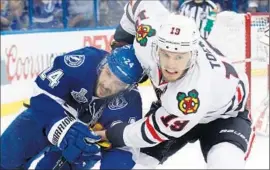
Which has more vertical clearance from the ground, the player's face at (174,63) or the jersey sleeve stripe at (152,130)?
the player's face at (174,63)

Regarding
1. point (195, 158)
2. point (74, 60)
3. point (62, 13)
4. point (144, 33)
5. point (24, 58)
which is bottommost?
point (195, 158)

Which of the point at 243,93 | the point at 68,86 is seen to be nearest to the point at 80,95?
the point at 68,86

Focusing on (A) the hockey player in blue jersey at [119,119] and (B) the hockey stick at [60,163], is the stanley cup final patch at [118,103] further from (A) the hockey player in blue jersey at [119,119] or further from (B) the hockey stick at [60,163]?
(B) the hockey stick at [60,163]

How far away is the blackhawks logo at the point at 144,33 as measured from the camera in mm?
2111

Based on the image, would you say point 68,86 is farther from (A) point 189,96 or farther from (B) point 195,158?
(B) point 195,158

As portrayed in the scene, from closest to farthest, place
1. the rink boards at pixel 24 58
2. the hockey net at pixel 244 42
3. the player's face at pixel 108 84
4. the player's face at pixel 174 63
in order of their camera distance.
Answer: the player's face at pixel 174 63
the player's face at pixel 108 84
the hockey net at pixel 244 42
the rink boards at pixel 24 58

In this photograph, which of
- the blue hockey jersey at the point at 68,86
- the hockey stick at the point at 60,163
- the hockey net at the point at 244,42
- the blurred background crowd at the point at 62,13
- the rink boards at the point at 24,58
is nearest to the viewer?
the blue hockey jersey at the point at 68,86

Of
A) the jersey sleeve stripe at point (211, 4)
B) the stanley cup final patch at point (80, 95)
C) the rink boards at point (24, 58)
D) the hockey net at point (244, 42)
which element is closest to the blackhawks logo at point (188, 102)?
the stanley cup final patch at point (80, 95)

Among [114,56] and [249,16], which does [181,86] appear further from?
[249,16]

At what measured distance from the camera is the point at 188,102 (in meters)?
→ 1.96

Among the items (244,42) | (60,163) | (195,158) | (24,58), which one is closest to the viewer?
(60,163)

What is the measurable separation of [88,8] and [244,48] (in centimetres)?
205

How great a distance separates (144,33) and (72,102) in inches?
15.9

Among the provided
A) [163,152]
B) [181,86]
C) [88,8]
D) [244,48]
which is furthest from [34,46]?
[181,86]
